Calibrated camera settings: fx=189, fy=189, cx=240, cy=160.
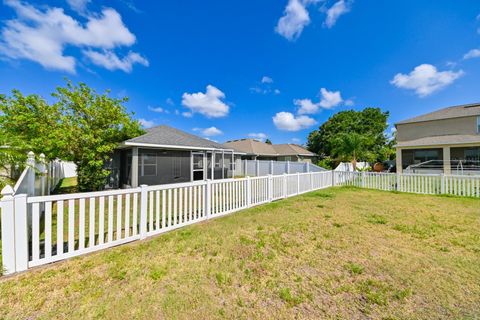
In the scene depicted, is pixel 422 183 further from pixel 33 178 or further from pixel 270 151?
pixel 270 151

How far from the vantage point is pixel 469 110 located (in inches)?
658

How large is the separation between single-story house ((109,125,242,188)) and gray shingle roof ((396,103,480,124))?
20.6 metres

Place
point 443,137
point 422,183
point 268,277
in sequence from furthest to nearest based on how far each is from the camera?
1. point 443,137
2. point 422,183
3. point 268,277

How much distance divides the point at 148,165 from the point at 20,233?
858 centimetres

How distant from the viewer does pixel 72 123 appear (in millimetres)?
8406

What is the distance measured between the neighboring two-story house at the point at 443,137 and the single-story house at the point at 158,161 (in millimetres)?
18212

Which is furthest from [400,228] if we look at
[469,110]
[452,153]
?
[469,110]

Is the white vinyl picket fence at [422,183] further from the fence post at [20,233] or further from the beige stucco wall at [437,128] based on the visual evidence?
the beige stucco wall at [437,128]

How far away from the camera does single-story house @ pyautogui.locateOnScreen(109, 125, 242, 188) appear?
10.2 m

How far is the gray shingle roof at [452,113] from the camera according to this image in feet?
53.6

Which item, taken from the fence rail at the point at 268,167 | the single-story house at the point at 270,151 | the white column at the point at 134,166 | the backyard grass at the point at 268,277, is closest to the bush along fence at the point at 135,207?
the backyard grass at the point at 268,277

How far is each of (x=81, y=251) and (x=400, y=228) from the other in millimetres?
6317

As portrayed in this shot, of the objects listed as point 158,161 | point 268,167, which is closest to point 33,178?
point 158,161

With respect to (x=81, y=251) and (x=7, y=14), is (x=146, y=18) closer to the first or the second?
(x=7, y=14)
